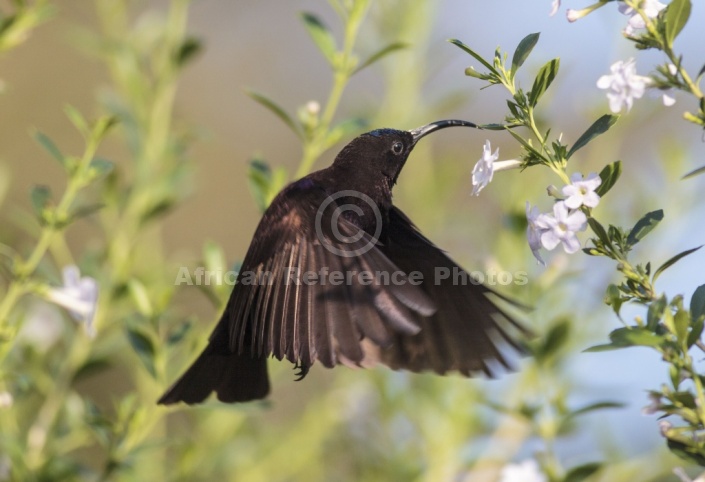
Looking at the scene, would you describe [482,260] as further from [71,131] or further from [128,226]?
[71,131]

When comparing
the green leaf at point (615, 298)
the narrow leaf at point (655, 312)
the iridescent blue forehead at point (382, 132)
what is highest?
the iridescent blue forehead at point (382, 132)

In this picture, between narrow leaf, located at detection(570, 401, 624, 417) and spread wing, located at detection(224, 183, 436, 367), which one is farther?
narrow leaf, located at detection(570, 401, 624, 417)

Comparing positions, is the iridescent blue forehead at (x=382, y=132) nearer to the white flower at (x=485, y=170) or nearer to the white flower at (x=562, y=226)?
the white flower at (x=485, y=170)

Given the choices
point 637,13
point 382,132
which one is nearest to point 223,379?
point 382,132

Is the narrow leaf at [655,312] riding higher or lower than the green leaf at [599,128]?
lower

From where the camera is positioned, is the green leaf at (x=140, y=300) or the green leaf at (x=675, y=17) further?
the green leaf at (x=140, y=300)

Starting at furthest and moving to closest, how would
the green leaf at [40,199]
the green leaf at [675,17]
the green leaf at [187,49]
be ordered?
1. the green leaf at [187,49]
2. the green leaf at [40,199]
3. the green leaf at [675,17]

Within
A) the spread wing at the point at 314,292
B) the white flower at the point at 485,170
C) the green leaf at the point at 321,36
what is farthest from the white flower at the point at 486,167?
the green leaf at the point at 321,36

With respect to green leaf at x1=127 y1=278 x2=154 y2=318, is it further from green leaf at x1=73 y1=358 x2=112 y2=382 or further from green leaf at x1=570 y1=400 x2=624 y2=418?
green leaf at x1=570 y1=400 x2=624 y2=418

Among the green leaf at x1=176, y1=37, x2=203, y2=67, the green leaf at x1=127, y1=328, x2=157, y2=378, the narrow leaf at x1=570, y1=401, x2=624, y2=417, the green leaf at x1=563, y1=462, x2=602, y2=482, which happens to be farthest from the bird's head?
the green leaf at x1=563, y1=462, x2=602, y2=482
